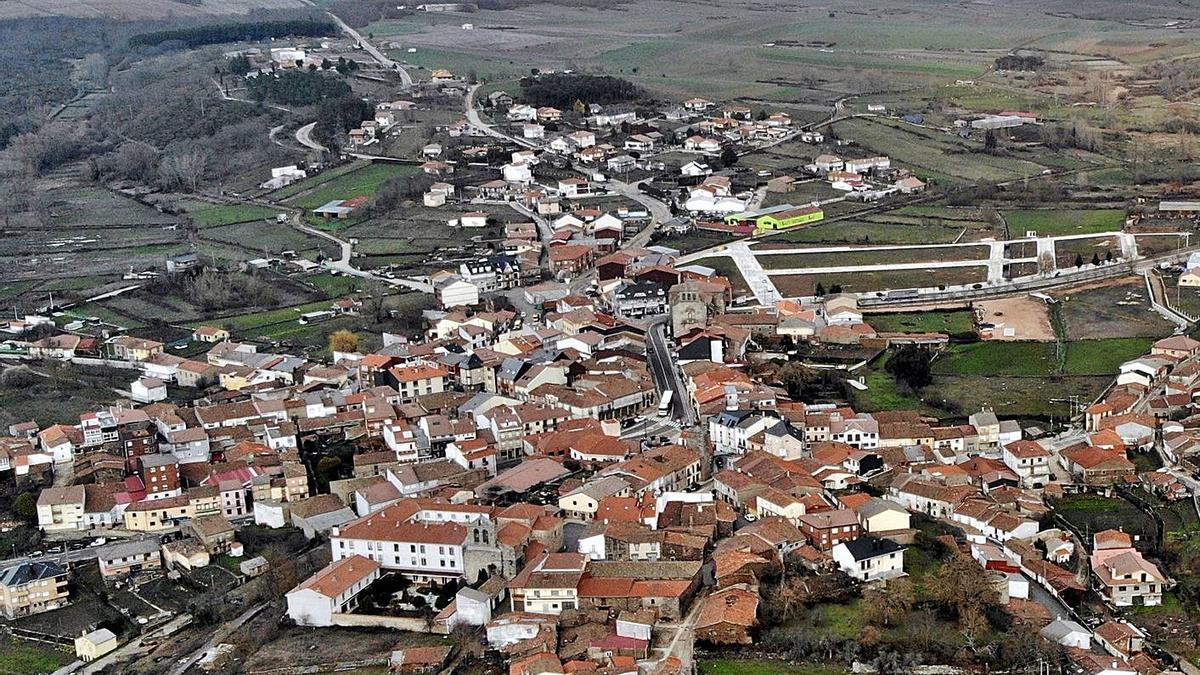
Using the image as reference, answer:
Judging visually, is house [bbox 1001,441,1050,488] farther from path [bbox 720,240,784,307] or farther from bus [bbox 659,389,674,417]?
path [bbox 720,240,784,307]

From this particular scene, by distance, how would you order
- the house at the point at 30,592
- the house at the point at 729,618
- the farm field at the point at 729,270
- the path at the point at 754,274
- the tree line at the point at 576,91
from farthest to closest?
the tree line at the point at 576,91, the farm field at the point at 729,270, the path at the point at 754,274, the house at the point at 30,592, the house at the point at 729,618

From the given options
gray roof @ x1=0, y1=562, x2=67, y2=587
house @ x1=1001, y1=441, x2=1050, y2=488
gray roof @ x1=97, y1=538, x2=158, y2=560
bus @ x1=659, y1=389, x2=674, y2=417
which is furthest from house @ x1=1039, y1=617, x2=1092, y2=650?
gray roof @ x1=0, y1=562, x2=67, y2=587

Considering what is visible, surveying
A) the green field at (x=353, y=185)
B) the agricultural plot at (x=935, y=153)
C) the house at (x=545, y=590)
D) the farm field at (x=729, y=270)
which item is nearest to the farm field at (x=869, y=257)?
the farm field at (x=729, y=270)

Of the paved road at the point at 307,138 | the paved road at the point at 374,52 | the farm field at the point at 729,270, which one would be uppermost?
the paved road at the point at 374,52

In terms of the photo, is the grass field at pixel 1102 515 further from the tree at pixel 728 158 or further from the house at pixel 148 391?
the tree at pixel 728 158

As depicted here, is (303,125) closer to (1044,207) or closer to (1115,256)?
(1044,207)

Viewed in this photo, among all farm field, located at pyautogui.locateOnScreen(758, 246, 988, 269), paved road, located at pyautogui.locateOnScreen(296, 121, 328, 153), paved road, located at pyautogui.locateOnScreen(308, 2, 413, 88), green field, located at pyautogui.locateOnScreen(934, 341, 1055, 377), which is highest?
paved road, located at pyautogui.locateOnScreen(308, 2, 413, 88)

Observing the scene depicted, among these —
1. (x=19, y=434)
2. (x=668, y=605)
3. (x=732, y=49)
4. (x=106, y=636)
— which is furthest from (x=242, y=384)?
(x=732, y=49)
